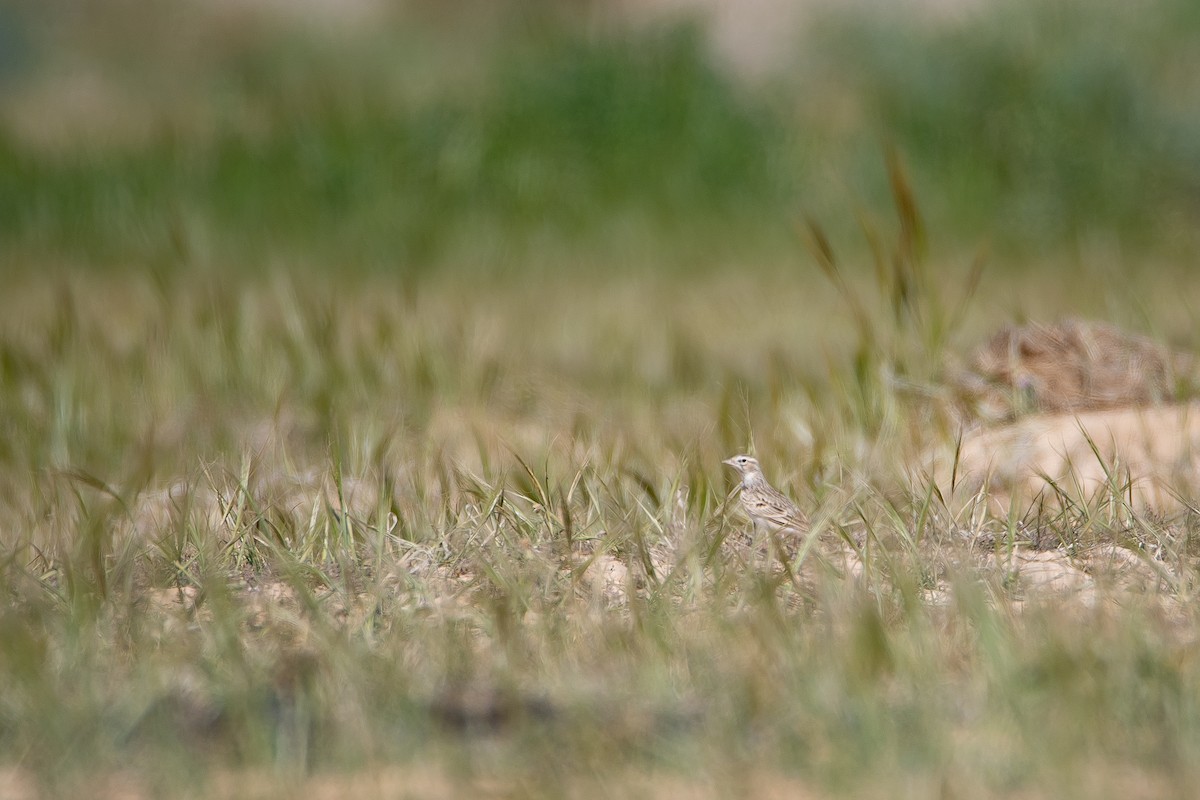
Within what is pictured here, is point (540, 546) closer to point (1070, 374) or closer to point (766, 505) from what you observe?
point (766, 505)

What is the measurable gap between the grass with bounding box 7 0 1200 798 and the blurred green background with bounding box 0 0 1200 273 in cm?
27

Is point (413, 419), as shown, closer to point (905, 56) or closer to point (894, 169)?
point (894, 169)

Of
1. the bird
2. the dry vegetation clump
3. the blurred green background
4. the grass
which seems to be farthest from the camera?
the blurred green background

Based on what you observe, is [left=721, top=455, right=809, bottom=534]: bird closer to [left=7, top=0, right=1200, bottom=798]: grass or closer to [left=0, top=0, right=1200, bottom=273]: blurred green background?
[left=7, top=0, right=1200, bottom=798]: grass

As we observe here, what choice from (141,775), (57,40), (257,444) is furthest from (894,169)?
(57,40)

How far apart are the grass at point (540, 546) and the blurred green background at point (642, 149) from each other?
27 cm

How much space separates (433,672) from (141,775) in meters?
0.46

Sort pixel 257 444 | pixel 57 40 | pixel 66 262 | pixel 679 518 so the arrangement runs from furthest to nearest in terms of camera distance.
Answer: pixel 57 40
pixel 66 262
pixel 257 444
pixel 679 518

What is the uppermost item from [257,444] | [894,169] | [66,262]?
[894,169]

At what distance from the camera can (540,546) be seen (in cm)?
296

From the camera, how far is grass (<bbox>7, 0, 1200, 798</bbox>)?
2092 millimetres

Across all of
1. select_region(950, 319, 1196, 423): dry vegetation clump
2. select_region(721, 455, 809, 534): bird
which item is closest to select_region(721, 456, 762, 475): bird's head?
select_region(721, 455, 809, 534): bird

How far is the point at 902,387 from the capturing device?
3.88m

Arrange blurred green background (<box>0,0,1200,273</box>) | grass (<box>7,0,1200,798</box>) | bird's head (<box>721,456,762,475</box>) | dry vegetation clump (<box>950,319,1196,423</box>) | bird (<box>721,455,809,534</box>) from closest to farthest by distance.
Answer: grass (<box>7,0,1200,798</box>) < bird (<box>721,455,809,534</box>) < bird's head (<box>721,456,762,475</box>) < dry vegetation clump (<box>950,319,1196,423</box>) < blurred green background (<box>0,0,1200,273</box>)
